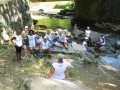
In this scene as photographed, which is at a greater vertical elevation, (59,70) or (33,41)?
(59,70)

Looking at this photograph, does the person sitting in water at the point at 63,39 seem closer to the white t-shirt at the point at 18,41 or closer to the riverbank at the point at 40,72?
the riverbank at the point at 40,72

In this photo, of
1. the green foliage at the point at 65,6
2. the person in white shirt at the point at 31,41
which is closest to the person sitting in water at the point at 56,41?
the person in white shirt at the point at 31,41

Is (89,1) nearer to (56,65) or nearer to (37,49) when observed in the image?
Answer: (37,49)

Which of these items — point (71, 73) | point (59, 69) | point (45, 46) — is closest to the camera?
point (59, 69)

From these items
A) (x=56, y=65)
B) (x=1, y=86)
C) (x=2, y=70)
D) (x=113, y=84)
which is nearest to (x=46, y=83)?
(x=56, y=65)

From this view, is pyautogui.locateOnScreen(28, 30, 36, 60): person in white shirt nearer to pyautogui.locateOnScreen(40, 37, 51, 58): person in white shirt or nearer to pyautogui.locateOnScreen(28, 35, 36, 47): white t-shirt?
pyautogui.locateOnScreen(28, 35, 36, 47): white t-shirt

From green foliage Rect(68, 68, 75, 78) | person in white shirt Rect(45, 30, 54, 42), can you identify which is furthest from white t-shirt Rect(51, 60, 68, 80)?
person in white shirt Rect(45, 30, 54, 42)

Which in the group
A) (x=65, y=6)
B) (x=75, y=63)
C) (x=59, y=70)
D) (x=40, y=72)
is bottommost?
(x=65, y=6)

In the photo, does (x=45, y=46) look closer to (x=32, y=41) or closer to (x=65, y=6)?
(x=32, y=41)

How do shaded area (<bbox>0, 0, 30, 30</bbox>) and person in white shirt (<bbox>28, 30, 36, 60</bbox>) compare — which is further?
shaded area (<bbox>0, 0, 30, 30</bbox>)

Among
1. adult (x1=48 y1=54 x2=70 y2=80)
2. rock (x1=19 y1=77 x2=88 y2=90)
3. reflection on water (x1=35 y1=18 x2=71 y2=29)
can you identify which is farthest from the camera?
reflection on water (x1=35 y1=18 x2=71 y2=29)

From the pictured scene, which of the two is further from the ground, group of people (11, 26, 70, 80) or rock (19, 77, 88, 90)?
rock (19, 77, 88, 90)

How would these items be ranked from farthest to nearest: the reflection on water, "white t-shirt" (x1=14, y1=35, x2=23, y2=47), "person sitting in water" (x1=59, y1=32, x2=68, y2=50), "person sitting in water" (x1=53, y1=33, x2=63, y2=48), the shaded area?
the reflection on water < the shaded area < "person sitting in water" (x1=59, y1=32, x2=68, y2=50) < "person sitting in water" (x1=53, y1=33, x2=63, y2=48) < "white t-shirt" (x1=14, y1=35, x2=23, y2=47)

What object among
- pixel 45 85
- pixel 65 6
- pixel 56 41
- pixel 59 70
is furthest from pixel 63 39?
pixel 65 6
